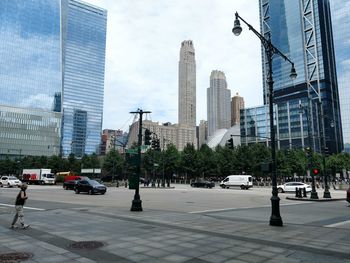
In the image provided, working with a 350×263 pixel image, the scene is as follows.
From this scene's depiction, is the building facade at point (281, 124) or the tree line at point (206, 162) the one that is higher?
the building facade at point (281, 124)

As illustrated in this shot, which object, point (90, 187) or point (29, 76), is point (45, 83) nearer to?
point (29, 76)

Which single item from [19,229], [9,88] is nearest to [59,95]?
[9,88]

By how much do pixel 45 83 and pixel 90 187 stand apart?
440 feet

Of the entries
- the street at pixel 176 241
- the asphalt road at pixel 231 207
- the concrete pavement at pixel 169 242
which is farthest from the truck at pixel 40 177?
the concrete pavement at pixel 169 242

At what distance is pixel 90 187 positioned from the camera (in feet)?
109

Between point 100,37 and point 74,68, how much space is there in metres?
30.6

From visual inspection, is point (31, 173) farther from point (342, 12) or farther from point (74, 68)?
point (342, 12)

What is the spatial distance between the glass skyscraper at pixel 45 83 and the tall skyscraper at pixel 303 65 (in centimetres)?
10209

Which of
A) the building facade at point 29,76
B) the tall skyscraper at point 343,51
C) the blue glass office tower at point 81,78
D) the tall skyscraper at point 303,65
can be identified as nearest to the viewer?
the tall skyscraper at point 343,51

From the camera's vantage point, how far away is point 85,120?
183625mm

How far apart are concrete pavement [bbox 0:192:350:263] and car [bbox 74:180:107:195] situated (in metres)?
20.3

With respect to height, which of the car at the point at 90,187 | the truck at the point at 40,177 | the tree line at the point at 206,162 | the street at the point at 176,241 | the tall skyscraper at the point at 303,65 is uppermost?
the tall skyscraper at the point at 303,65

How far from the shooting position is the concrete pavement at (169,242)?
727cm

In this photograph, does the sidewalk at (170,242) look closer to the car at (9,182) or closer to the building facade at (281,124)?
the car at (9,182)
